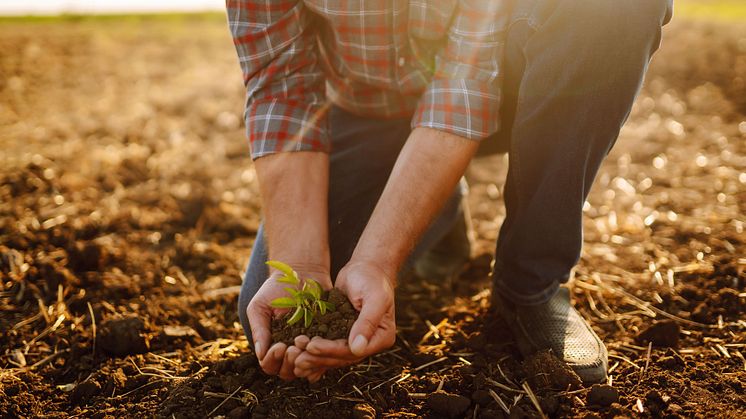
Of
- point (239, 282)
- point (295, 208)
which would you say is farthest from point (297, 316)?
point (239, 282)

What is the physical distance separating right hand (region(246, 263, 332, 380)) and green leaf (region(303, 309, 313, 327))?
59 millimetres

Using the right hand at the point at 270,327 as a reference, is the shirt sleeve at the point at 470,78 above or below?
above

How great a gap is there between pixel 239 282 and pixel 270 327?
96cm

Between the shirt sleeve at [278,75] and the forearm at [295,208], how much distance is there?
0.05 m

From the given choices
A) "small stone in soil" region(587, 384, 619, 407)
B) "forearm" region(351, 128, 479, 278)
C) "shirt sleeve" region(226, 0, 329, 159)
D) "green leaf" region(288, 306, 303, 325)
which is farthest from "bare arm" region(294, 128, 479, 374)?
"small stone in soil" region(587, 384, 619, 407)

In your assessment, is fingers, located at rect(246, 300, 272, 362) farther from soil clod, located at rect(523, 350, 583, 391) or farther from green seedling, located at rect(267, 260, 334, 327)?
soil clod, located at rect(523, 350, 583, 391)

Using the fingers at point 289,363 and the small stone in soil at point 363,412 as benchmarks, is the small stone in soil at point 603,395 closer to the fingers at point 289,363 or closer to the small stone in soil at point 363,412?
the small stone in soil at point 363,412

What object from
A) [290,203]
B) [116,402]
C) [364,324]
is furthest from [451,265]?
[116,402]

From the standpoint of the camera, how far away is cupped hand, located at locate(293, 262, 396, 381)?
59.7 inches

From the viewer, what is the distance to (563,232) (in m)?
1.88

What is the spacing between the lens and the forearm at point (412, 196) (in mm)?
1714

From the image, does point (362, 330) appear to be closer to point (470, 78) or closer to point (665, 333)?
point (470, 78)

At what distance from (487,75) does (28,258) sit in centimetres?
209

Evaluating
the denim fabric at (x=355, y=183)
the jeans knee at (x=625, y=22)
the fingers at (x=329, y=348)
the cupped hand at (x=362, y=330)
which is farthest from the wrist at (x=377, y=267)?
the jeans knee at (x=625, y=22)
